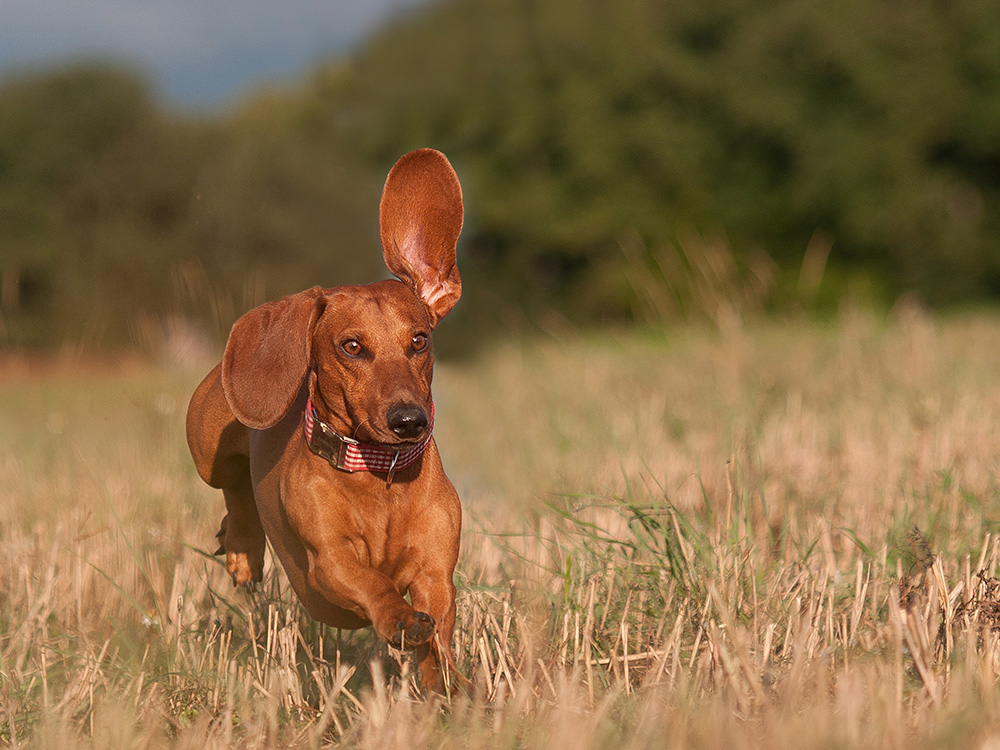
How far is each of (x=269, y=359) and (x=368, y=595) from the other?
727 mm

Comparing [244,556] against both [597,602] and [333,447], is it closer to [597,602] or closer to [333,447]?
[333,447]

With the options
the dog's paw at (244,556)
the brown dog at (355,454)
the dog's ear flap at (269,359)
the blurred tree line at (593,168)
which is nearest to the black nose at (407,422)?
the brown dog at (355,454)

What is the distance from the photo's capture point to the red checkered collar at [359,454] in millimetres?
2971

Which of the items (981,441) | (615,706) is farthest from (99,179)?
(615,706)

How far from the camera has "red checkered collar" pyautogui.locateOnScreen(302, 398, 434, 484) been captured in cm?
297

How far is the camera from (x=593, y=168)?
110 feet

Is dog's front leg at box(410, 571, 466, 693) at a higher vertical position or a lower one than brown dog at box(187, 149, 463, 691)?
lower

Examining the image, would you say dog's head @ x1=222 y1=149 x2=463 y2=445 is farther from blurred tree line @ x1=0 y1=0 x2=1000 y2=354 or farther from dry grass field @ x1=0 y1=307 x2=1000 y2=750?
blurred tree line @ x1=0 y1=0 x2=1000 y2=354

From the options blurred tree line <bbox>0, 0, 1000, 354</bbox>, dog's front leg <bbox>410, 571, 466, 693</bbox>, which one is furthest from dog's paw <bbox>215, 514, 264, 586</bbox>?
blurred tree line <bbox>0, 0, 1000, 354</bbox>

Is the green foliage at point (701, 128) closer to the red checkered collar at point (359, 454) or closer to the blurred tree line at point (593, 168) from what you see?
the blurred tree line at point (593, 168)

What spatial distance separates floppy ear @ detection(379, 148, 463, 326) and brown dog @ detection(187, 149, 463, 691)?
97 mm

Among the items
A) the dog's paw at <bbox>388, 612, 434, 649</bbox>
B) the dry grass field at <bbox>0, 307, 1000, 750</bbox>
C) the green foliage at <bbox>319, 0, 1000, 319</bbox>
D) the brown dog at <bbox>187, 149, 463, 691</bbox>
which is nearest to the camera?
the dog's paw at <bbox>388, 612, 434, 649</bbox>

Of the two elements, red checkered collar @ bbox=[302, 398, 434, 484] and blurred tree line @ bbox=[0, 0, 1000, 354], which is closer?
red checkered collar @ bbox=[302, 398, 434, 484]

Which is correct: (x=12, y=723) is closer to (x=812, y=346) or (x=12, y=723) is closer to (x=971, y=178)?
(x=812, y=346)
